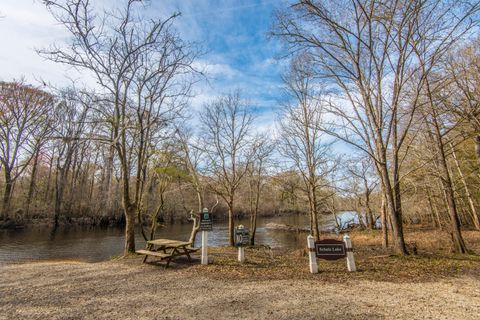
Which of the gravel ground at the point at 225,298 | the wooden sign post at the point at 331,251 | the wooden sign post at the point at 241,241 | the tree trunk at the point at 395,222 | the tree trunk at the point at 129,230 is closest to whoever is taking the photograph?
the gravel ground at the point at 225,298

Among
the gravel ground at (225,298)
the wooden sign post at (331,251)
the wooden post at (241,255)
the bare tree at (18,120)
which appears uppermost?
the bare tree at (18,120)

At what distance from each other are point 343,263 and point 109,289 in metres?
5.80

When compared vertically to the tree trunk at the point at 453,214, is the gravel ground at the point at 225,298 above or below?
below

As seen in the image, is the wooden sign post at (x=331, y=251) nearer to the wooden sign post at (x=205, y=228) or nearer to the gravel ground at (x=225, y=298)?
the gravel ground at (x=225, y=298)

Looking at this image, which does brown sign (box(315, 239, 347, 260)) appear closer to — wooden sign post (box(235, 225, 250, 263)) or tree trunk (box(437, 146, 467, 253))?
wooden sign post (box(235, 225, 250, 263))

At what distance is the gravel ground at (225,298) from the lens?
11.9 feet

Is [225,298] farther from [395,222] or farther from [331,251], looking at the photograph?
[395,222]

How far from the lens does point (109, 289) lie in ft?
16.3

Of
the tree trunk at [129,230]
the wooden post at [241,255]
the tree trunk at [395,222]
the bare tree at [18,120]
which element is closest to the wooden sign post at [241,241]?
the wooden post at [241,255]

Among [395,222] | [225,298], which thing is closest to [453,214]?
[395,222]

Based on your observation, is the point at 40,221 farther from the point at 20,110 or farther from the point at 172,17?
the point at 172,17

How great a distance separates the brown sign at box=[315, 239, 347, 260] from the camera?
5868 millimetres

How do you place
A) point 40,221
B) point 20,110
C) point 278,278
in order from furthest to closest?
point 40,221
point 20,110
point 278,278

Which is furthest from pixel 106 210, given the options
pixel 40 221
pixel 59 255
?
pixel 59 255
